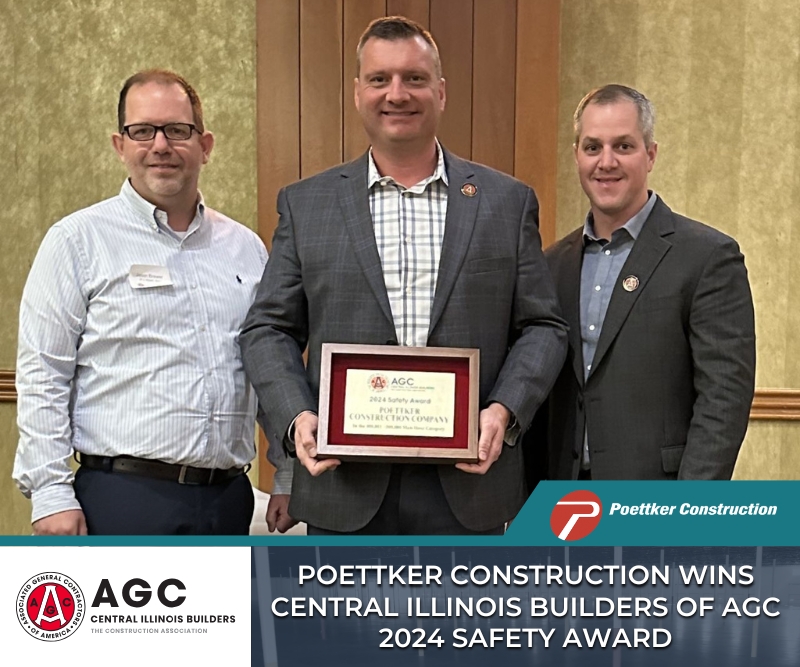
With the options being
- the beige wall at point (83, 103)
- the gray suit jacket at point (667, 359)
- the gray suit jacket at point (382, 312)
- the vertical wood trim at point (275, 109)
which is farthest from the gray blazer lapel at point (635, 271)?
the beige wall at point (83, 103)

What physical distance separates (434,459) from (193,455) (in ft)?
2.05

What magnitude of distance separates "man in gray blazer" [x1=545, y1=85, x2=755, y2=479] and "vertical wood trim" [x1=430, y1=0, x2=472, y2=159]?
4.31ft

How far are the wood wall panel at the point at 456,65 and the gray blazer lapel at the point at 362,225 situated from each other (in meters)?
1.42

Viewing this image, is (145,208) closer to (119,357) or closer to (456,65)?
(119,357)

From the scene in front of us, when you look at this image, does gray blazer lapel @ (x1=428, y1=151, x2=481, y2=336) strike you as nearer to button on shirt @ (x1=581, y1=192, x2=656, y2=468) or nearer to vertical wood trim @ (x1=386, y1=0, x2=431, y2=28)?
button on shirt @ (x1=581, y1=192, x2=656, y2=468)

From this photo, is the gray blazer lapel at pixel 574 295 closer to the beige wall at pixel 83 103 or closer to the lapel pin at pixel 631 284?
the lapel pin at pixel 631 284

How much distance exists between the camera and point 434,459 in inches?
70.2

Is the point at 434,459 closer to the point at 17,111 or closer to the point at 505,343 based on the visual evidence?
the point at 505,343

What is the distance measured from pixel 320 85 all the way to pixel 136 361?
176cm

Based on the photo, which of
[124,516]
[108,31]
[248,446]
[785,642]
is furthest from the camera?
[108,31]

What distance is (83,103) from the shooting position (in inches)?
147

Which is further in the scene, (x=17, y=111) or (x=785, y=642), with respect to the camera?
(x=17, y=111)

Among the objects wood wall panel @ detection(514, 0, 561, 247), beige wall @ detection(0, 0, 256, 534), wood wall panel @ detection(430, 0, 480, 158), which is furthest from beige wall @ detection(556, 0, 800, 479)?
beige wall @ detection(0, 0, 256, 534)

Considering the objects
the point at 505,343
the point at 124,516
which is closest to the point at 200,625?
the point at 124,516
